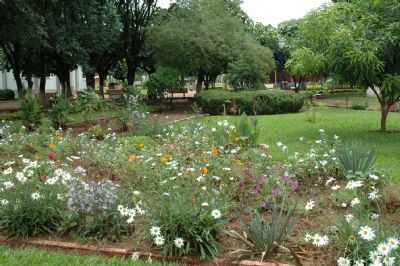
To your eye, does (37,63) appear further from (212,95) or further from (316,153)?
(316,153)

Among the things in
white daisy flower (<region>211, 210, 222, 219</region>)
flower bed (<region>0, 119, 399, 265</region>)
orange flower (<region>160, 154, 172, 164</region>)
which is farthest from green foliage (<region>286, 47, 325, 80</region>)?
white daisy flower (<region>211, 210, 222, 219</region>)

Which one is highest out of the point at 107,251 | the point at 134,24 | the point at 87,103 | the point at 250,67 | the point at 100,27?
the point at 134,24

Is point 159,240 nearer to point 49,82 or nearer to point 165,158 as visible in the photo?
point 165,158

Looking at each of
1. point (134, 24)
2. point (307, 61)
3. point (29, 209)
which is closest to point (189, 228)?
point (29, 209)

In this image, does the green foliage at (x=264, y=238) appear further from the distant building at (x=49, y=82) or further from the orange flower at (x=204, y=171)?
the distant building at (x=49, y=82)

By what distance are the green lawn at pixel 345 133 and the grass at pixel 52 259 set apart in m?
4.51

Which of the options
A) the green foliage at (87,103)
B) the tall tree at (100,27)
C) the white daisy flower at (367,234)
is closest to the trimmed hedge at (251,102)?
the tall tree at (100,27)

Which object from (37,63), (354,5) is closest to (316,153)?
(354,5)

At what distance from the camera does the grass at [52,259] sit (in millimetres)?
3871

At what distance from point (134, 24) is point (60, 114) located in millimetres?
15779

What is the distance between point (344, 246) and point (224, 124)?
4924mm

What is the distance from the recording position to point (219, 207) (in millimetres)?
4328

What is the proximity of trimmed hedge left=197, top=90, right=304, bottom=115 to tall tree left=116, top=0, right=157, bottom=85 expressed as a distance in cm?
896

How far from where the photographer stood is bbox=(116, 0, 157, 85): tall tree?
28469mm
